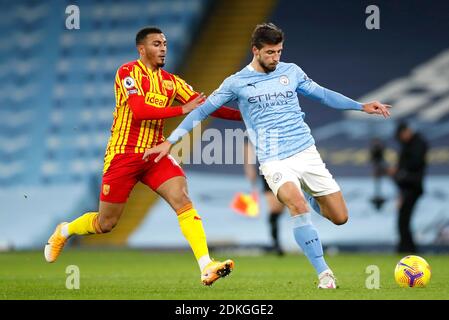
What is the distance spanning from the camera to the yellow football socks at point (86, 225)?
8555 millimetres

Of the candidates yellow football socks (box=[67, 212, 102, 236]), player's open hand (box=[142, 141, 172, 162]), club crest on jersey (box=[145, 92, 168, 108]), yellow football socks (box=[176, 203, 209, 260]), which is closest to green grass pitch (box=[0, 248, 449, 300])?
yellow football socks (box=[176, 203, 209, 260])

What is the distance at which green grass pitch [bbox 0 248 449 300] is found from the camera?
24.5ft

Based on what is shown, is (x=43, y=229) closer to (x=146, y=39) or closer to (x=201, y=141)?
(x=201, y=141)

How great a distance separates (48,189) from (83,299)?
10346 millimetres

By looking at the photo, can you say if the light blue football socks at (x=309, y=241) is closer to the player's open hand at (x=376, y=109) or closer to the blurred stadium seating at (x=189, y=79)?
the player's open hand at (x=376, y=109)

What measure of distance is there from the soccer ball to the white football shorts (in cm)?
81

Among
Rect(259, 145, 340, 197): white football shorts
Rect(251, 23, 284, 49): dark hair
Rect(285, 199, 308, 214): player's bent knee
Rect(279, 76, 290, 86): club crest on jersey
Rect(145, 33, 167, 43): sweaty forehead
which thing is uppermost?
Rect(145, 33, 167, 43): sweaty forehead

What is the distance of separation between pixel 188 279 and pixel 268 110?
7.13ft

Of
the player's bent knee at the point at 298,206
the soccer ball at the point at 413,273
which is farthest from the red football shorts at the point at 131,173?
the soccer ball at the point at 413,273

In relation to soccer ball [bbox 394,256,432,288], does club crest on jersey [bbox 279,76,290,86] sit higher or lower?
higher

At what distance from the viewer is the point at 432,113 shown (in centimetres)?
1653

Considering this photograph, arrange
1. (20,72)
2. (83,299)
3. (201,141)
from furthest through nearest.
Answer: (20,72)
(201,141)
(83,299)

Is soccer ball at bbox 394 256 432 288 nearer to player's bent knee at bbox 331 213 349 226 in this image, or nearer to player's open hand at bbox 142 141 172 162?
player's bent knee at bbox 331 213 349 226
